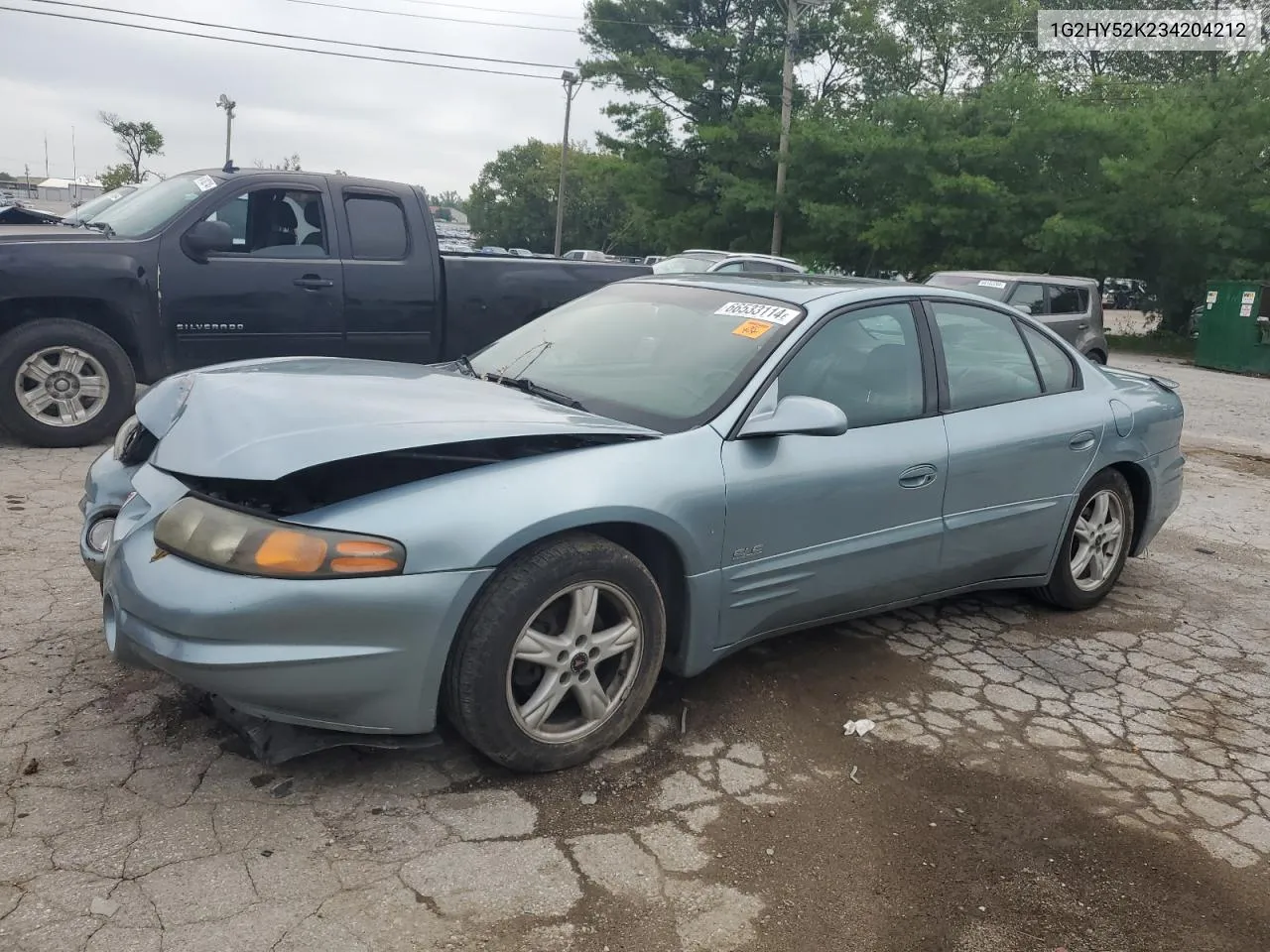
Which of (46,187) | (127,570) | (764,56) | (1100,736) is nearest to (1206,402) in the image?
(1100,736)

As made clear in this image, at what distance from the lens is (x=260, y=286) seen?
693 cm

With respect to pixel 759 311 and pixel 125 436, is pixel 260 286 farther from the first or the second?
pixel 759 311

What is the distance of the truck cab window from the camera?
7051 mm

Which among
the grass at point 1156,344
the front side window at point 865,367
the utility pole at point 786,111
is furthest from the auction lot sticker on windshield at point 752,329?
the utility pole at point 786,111

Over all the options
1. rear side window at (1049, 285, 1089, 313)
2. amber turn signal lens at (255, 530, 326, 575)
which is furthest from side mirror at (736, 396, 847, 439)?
rear side window at (1049, 285, 1089, 313)

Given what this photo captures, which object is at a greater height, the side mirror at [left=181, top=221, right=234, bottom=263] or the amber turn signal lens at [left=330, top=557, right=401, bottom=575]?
the side mirror at [left=181, top=221, right=234, bottom=263]

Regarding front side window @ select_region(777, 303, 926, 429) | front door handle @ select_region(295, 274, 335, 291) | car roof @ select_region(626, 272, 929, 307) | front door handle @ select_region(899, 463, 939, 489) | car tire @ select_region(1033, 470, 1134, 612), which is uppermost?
car roof @ select_region(626, 272, 929, 307)

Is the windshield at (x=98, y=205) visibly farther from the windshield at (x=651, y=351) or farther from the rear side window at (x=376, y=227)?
the windshield at (x=651, y=351)

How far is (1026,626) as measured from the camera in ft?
14.9

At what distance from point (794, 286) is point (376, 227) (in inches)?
168

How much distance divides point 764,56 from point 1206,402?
76.7ft

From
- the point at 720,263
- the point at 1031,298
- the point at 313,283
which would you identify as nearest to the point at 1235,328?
the point at 1031,298

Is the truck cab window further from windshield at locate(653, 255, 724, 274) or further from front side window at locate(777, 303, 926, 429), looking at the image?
windshield at locate(653, 255, 724, 274)

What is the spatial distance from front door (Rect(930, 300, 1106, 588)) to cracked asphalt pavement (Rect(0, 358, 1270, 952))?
0.48 m
